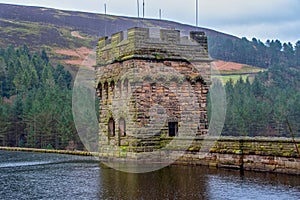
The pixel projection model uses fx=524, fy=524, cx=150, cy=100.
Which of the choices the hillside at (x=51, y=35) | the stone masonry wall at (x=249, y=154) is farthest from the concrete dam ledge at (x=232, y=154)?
the hillside at (x=51, y=35)

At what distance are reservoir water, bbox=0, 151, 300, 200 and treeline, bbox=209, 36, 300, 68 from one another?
157 m

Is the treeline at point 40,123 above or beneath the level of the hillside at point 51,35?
beneath

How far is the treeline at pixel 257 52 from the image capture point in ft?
579

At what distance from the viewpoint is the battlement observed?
78.3 ft

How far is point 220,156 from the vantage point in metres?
19.8

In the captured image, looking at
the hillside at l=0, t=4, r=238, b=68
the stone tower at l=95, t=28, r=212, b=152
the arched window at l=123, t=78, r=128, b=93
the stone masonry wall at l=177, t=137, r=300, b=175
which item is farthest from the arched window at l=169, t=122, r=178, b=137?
the hillside at l=0, t=4, r=238, b=68

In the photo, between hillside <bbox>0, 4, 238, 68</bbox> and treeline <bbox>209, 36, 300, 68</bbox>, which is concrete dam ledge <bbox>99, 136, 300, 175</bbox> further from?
treeline <bbox>209, 36, 300, 68</bbox>

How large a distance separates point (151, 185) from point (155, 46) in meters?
9.94

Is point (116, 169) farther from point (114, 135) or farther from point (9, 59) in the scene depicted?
point (9, 59)

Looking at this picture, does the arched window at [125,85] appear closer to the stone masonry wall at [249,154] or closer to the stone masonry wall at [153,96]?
the stone masonry wall at [153,96]

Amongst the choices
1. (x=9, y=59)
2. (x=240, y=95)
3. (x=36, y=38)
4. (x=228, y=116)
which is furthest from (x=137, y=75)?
(x=36, y=38)

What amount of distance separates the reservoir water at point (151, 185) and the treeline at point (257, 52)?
157m

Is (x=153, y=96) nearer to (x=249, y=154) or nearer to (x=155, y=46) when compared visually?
(x=155, y=46)

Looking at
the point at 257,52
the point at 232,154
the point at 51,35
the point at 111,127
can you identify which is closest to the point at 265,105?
the point at 111,127
